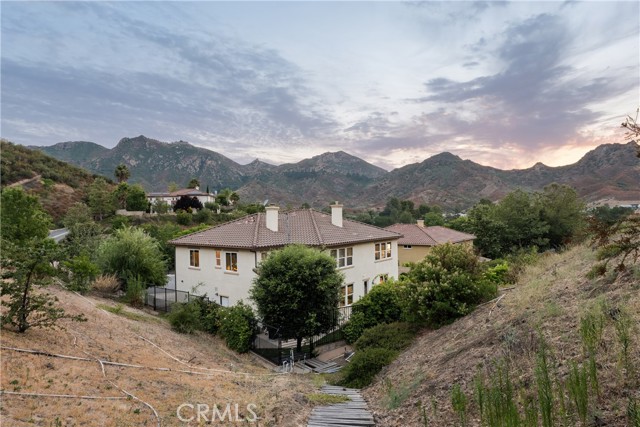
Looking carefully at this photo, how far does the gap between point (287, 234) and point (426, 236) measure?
21.7 m

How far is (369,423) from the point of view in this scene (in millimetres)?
7273

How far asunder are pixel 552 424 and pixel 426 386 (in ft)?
10.8

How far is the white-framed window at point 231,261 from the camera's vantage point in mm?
23875

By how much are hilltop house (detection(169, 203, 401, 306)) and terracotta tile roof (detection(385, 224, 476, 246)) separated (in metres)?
10.7

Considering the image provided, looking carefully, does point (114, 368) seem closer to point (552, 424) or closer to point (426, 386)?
point (426, 386)

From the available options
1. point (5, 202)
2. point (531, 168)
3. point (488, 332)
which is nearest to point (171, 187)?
point (5, 202)

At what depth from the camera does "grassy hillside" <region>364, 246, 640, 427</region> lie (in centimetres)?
534

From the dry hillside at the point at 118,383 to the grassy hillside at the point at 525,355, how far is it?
2581 millimetres

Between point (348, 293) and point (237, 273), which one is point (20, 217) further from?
point (348, 293)

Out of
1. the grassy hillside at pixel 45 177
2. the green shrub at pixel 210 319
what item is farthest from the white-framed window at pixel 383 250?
the grassy hillside at pixel 45 177

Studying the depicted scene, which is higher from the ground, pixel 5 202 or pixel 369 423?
pixel 5 202

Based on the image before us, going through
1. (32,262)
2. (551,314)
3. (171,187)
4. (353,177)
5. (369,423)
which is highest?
(353,177)

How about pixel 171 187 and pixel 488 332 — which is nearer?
pixel 488 332

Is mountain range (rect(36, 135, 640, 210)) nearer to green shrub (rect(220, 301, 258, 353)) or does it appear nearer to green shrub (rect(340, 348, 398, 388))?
green shrub (rect(220, 301, 258, 353))
